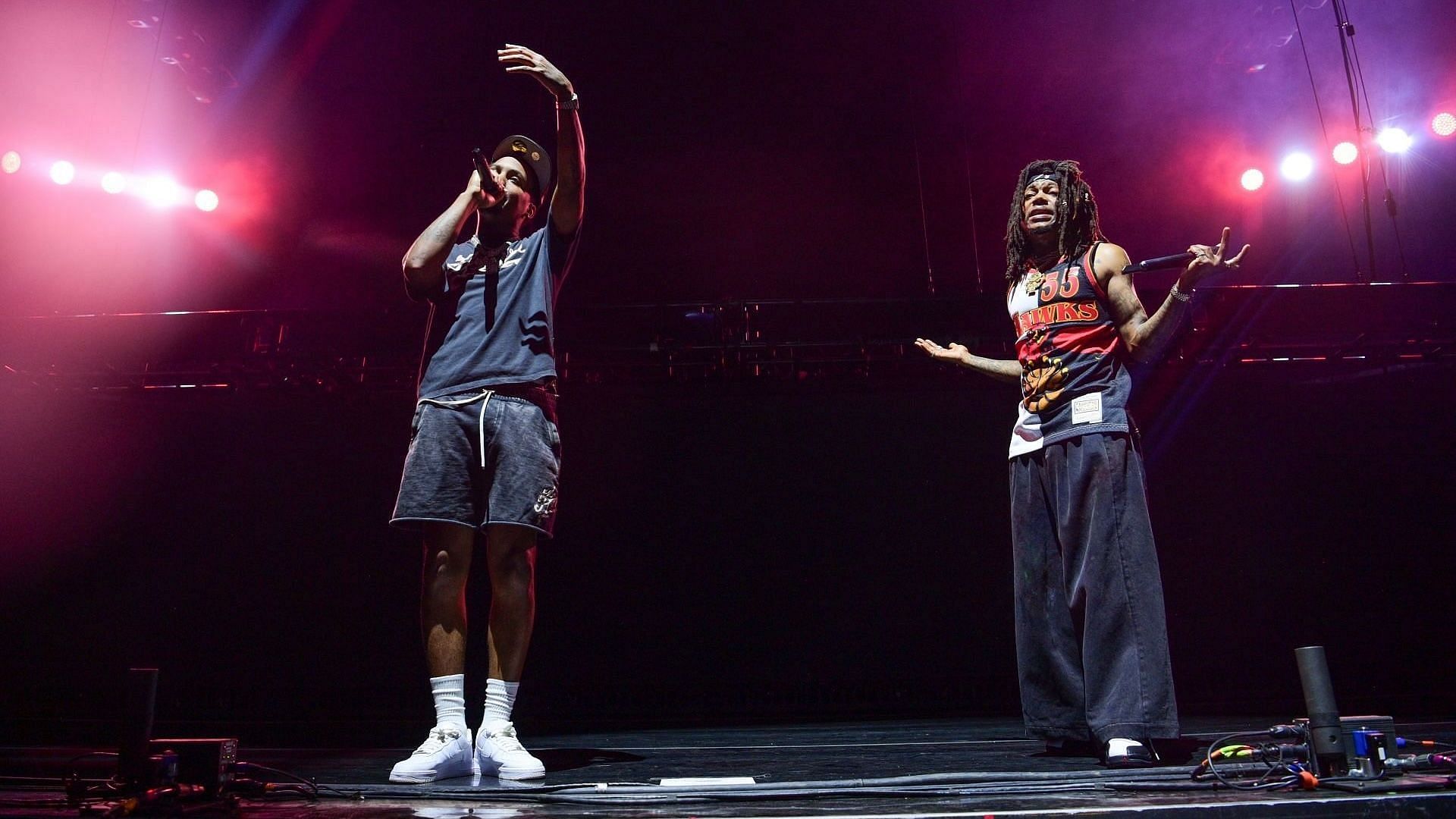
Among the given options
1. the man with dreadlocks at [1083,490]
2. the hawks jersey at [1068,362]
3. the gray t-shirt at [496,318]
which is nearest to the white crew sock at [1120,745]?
the man with dreadlocks at [1083,490]

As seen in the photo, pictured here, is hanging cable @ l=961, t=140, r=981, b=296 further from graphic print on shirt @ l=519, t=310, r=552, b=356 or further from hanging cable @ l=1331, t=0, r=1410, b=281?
graphic print on shirt @ l=519, t=310, r=552, b=356

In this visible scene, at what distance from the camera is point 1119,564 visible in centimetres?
201

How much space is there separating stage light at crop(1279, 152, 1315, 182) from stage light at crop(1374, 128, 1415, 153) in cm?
40

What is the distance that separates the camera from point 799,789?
62.1 inches

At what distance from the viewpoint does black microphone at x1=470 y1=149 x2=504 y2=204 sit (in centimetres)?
208

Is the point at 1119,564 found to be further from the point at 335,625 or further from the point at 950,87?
the point at 335,625

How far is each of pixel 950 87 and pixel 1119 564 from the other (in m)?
4.32

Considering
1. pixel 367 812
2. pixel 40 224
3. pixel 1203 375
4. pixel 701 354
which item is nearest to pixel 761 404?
pixel 701 354

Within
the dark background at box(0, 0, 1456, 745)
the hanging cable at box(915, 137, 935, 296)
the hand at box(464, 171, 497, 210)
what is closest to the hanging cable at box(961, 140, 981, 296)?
the dark background at box(0, 0, 1456, 745)

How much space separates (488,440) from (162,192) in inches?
193

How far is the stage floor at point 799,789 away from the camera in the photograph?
4.22ft

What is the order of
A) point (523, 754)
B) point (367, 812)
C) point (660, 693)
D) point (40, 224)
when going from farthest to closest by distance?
point (40, 224) → point (660, 693) → point (523, 754) → point (367, 812)

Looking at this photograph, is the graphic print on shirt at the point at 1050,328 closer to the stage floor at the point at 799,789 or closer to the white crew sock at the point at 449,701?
the stage floor at the point at 799,789

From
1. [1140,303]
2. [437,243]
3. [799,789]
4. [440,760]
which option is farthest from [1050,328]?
[440,760]
